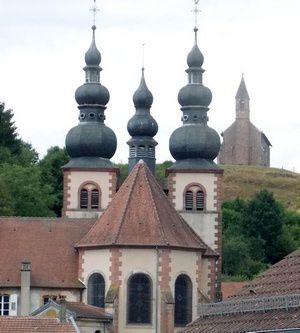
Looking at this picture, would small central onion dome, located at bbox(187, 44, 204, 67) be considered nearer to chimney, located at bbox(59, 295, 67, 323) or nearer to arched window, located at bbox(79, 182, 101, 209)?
arched window, located at bbox(79, 182, 101, 209)

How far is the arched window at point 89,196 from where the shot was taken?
292ft

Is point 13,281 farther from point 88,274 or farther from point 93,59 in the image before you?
point 93,59

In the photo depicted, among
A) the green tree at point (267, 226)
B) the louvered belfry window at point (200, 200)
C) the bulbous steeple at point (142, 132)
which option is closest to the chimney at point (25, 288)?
the louvered belfry window at point (200, 200)

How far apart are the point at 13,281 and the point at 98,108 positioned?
14921 millimetres

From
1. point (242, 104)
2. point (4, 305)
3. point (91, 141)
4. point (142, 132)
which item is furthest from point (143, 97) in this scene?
point (242, 104)

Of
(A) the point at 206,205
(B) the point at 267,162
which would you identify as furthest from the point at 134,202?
(B) the point at 267,162

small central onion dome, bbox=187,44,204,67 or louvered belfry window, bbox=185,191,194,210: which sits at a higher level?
small central onion dome, bbox=187,44,204,67

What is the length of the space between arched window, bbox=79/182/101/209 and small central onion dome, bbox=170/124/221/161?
14.4 feet

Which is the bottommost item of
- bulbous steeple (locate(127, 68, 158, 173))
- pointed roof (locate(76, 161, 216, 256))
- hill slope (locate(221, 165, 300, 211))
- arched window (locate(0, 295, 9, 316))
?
arched window (locate(0, 295, 9, 316))

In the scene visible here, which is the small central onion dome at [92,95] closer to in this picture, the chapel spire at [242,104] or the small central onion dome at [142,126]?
the small central onion dome at [142,126]

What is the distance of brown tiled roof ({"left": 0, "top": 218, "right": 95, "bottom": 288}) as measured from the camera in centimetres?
7962

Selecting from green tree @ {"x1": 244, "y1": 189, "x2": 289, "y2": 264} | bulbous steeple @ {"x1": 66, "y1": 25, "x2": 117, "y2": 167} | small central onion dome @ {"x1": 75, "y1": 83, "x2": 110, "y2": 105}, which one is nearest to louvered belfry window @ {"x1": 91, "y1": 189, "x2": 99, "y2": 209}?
bulbous steeple @ {"x1": 66, "y1": 25, "x2": 117, "y2": 167}

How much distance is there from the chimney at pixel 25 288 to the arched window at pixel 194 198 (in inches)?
467

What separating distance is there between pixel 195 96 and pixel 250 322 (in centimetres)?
3634
